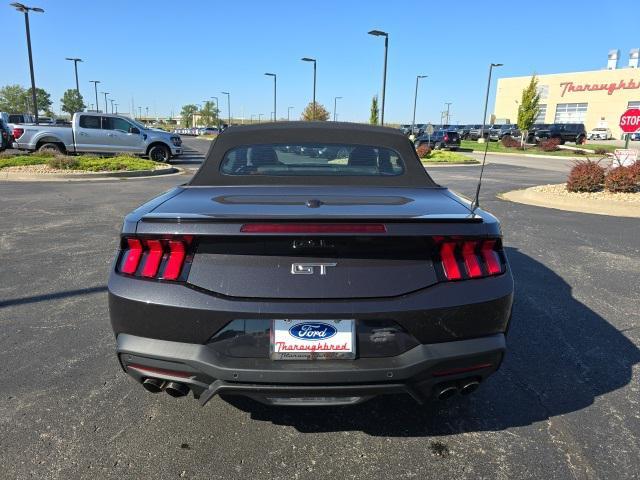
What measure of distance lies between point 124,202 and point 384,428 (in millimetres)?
9076

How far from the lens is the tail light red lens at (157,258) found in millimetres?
2229

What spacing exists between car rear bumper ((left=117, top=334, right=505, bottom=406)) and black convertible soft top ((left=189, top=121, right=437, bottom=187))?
1354 mm

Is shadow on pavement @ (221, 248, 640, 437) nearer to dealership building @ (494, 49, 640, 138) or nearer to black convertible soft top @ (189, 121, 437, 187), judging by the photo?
black convertible soft top @ (189, 121, 437, 187)

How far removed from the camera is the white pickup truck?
18188 millimetres

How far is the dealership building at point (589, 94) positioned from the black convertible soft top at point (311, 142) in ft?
211

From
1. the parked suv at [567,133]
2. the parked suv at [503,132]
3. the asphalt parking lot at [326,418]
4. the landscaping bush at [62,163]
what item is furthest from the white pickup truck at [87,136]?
the parked suv at [503,132]

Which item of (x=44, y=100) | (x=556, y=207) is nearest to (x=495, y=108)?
(x=556, y=207)

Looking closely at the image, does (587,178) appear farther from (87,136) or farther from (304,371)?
(87,136)

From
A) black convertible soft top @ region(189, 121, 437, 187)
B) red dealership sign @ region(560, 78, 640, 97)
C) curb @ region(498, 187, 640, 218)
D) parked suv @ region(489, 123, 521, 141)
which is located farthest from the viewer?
red dealership sign @ region(560, 78, 640, 97)

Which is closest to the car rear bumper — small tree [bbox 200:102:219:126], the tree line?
the tree line

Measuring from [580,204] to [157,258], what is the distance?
11.1 meters

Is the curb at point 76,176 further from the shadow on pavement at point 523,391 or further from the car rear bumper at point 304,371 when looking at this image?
the car rear bumper at point 304,371

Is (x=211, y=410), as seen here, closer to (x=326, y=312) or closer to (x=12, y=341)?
(x=326, y=312)

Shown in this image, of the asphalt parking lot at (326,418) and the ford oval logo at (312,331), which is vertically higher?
the ford oval logo at (312,331)
